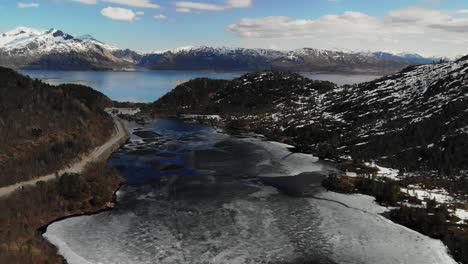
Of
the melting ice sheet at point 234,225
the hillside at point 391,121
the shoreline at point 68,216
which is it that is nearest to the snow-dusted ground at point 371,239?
the melting ice sheet at point 234,225

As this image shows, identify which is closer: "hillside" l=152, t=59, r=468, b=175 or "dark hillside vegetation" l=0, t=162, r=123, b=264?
"dark hillside vegetation" l=0, t=162, r=123, b=264

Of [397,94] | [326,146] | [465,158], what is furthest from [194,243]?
[397,94]

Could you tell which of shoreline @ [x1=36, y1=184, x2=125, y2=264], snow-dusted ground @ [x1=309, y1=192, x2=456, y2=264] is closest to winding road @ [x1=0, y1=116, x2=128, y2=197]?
shoreline @ [x1=36, y1=184, x2=125, y2=264]

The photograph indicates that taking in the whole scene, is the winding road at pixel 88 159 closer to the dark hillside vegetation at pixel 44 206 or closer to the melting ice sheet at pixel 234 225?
the dark hillside vegetation at pixel 44 206

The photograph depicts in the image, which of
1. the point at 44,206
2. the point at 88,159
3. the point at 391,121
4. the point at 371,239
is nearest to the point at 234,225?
the point at 371,239

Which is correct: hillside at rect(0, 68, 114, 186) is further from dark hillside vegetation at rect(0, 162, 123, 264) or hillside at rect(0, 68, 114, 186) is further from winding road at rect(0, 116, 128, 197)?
dark hillside vegetation at rect(0, 162, 123, 264)

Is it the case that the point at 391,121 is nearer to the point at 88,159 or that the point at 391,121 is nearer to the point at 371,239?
the point at 371,239

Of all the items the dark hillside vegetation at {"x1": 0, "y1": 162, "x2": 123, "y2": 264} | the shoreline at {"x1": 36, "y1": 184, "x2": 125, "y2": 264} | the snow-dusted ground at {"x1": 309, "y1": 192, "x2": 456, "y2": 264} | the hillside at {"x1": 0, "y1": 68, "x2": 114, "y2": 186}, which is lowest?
the snow-dusted ground at {"x1": 309, "y1": 192, "x2": 456, "y2": 264}
